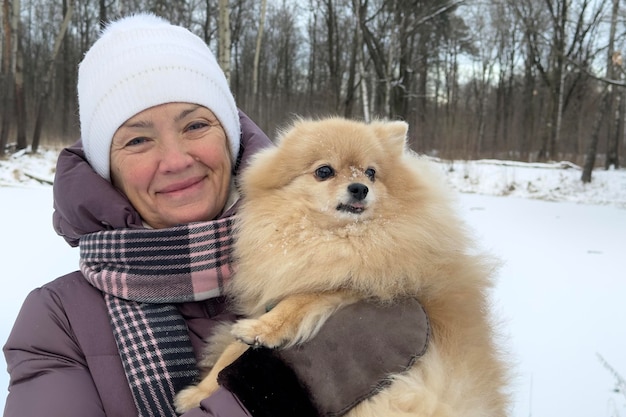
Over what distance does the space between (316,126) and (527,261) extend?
476cm

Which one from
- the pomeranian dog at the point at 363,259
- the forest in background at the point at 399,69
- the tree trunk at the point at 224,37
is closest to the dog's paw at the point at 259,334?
the pomeranian dog at the point at 363,259

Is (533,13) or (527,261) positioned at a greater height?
(533,13)

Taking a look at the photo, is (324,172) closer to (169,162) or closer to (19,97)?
(169,162)

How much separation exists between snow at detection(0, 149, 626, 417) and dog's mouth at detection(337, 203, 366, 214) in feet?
1.63

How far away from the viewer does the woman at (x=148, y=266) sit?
4.55ft

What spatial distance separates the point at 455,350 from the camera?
1.52 m

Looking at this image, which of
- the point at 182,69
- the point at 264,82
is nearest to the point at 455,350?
the point at 182,69

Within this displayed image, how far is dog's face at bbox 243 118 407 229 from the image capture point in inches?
70.6

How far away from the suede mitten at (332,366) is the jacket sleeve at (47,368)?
0.41m

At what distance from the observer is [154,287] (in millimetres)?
1630

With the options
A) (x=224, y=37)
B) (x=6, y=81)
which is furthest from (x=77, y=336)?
(x=6, y=81)

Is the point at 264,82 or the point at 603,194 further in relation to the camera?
the point at 264,82

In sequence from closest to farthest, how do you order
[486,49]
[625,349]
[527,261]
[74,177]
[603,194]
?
[74,177]
[625,349]
[527,261]
[603,194]
[486,49]

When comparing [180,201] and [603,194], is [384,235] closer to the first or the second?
[180,201]
